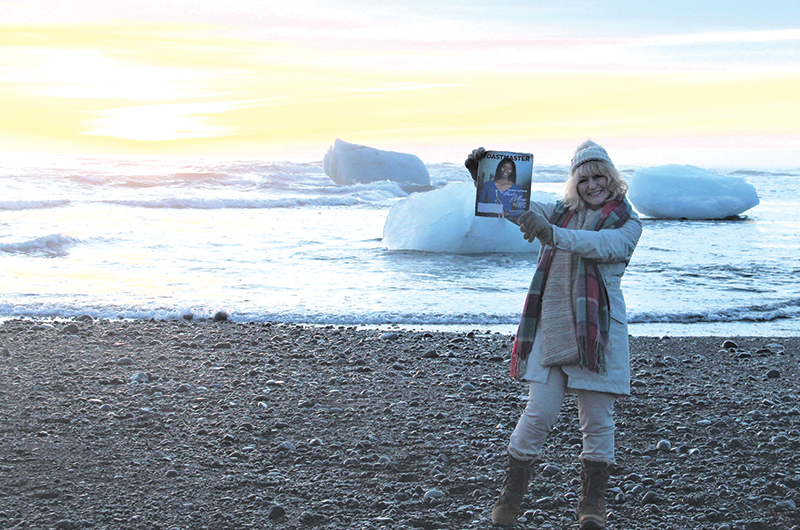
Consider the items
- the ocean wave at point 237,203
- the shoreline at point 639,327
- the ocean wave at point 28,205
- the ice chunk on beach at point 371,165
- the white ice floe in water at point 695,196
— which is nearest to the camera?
the shoreline at point 639,327

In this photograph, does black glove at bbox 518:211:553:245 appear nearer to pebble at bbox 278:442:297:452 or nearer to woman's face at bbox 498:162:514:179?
woman's face at bbox 498:162:514:179

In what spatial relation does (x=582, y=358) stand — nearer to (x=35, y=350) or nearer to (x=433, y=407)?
(x=433, y=407)

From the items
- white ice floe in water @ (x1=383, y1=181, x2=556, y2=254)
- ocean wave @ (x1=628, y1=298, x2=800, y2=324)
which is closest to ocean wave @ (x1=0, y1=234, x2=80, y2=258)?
white ice floe in water @ (x1=383, y1=181, x2=556, y2=254)

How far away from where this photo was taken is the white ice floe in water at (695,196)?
19.9m

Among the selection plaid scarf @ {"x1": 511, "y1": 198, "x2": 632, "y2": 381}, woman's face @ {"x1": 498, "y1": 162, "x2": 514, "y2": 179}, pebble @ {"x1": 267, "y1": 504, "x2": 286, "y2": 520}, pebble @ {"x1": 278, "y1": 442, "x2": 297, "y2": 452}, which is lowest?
pebble @ {"x1": 267, "y1": 504, "x2": 286, "y2": 520}

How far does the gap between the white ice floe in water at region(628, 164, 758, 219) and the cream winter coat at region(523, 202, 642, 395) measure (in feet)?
60.5

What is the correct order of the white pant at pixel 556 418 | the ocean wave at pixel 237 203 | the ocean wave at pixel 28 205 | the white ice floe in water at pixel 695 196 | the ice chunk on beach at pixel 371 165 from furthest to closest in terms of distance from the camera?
1. the ice chunk on beach at pixel 371 165
2. the ocean wave at pixel 237 203
3. the ocean wave at pixel 28 205
4. the white ice floe in water at pixel 695 196
5. the white pant at pixel 556 418

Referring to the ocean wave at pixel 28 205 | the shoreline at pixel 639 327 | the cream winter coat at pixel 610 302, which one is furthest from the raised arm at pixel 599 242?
the ocean wave at pixel 28 205

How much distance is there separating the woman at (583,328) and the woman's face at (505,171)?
99mm

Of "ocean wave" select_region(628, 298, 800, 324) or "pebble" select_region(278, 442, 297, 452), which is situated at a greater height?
"ocean wave" select_region(628, 298, 800, 324)

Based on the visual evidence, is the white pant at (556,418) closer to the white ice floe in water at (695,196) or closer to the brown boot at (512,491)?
the brown boot at (512,491)

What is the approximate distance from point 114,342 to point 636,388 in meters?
3.94

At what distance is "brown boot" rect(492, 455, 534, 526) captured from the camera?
2746 mm

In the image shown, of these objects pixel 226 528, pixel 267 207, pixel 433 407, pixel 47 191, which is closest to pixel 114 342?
pixel 433 407
